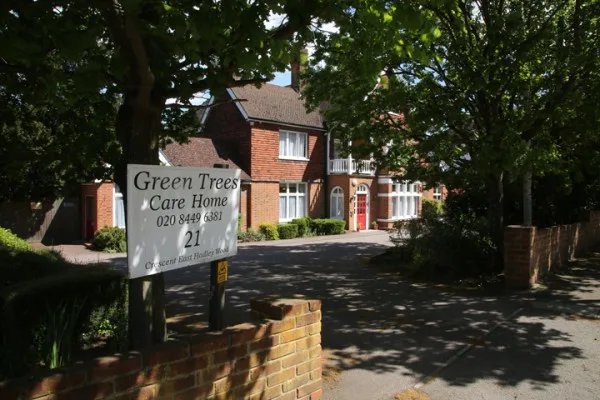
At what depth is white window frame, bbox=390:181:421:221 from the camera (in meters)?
32.9

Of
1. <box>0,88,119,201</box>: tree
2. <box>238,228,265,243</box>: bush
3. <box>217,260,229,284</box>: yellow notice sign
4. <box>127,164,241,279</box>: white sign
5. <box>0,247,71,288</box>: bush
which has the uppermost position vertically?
<box>0,88,119,201</box>: tree

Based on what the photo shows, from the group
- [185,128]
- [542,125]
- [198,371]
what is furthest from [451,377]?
[542,125]

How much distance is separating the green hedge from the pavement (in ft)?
3.81

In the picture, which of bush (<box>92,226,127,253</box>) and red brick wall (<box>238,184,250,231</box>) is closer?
bush (<box>92,226,127,253</box>)

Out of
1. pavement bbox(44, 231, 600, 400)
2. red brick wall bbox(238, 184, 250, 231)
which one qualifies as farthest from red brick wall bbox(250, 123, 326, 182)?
pavement bbox(44, 231, 600, 400)

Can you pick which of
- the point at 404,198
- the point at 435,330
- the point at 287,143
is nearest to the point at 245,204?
the point at 287,143

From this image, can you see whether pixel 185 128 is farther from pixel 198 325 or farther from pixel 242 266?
pixel 242 266

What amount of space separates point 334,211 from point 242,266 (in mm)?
17132

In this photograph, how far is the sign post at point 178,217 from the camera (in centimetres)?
362

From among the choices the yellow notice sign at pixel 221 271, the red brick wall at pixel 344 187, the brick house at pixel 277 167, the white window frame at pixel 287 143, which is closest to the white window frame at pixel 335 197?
the brick house at pixel 277 167

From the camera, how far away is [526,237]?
32.7 ft

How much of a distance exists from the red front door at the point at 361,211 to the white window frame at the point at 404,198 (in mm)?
1968

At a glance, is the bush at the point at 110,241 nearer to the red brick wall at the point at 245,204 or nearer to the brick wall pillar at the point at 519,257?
the red brick wall at the point at 245,204

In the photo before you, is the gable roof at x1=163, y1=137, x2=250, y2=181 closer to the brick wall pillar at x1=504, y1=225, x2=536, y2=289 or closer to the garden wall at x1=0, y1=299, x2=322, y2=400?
the brick wall pillar at x1=504, y1=225, x2=536, y2=289
